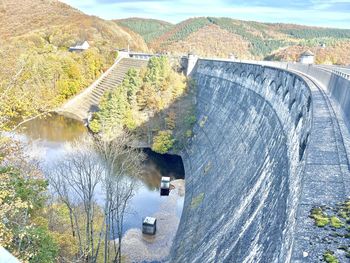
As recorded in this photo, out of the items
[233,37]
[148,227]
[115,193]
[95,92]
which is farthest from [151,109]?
[233,37]

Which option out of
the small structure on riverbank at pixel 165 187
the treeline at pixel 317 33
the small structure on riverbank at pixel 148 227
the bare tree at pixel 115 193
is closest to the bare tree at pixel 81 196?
the bare tree at pixel 115 193

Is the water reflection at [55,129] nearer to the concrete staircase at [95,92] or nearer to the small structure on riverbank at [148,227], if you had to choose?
the concrete staircase at [95,92]

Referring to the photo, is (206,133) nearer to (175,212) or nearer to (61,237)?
(175,212)

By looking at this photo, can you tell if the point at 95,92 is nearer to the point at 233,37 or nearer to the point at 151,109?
the point at 151,109

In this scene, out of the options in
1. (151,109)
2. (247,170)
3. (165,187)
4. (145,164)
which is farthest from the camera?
(151,109)

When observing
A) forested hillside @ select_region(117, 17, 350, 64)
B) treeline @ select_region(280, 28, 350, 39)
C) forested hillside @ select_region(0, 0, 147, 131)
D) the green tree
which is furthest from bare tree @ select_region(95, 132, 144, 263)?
treeline @ select_region(280, 28, 350, 39)

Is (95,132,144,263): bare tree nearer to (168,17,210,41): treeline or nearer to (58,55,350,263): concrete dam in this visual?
(58,55,350,263): concrete dam

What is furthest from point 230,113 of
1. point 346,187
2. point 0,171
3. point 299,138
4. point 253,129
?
point 346,187
